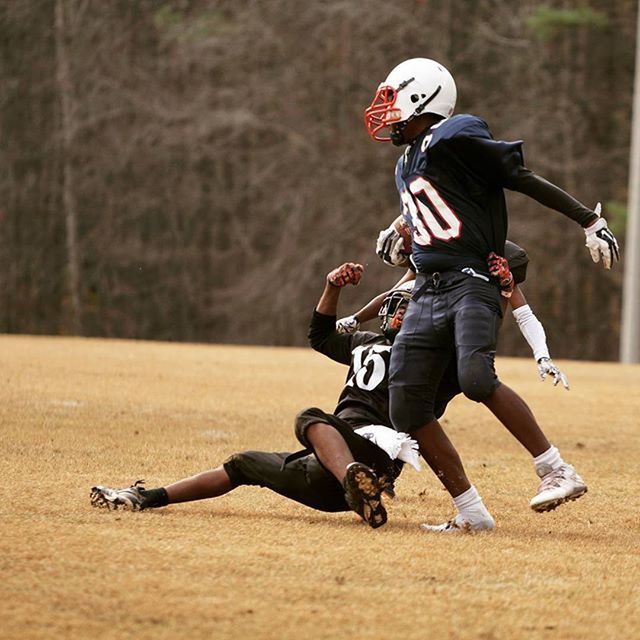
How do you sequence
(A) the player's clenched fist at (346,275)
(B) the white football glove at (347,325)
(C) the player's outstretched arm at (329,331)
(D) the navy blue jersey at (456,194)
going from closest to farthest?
(D) the navy blue jersey at (456,194) → (A) the player's clenched fist at (346,275) → (C) the player's outstretched arm at (329,331) → (B) the white football glove at (347,325)

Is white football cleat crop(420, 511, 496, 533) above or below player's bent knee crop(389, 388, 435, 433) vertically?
below

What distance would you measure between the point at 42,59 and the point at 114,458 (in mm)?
22938

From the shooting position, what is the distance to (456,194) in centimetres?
528

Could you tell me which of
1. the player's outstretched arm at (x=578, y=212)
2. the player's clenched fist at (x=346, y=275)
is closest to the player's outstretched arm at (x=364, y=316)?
the player's clenched fist at (x=346, y=275)

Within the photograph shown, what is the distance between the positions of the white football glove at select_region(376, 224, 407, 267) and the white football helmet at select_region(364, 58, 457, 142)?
51 centimetres

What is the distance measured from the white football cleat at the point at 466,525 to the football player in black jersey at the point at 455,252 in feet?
0.06

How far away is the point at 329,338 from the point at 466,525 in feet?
3.38

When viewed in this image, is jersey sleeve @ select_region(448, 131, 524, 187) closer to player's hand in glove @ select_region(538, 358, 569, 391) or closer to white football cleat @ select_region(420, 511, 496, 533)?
player's hand in glove @ select_region(538, 358, 569, 391)

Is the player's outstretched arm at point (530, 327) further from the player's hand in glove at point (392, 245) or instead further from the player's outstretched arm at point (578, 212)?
the player's outstretched arm at point (578, 212)

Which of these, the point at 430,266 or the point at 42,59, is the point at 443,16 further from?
the point at 430,266

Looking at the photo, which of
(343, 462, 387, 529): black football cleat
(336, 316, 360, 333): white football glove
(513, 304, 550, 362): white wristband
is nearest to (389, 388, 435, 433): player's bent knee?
(343, 462, 387, 529): black football cleat

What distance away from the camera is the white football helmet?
17.7ft

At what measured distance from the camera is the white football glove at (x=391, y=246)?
226 inches

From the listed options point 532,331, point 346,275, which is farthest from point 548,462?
point 532,331
